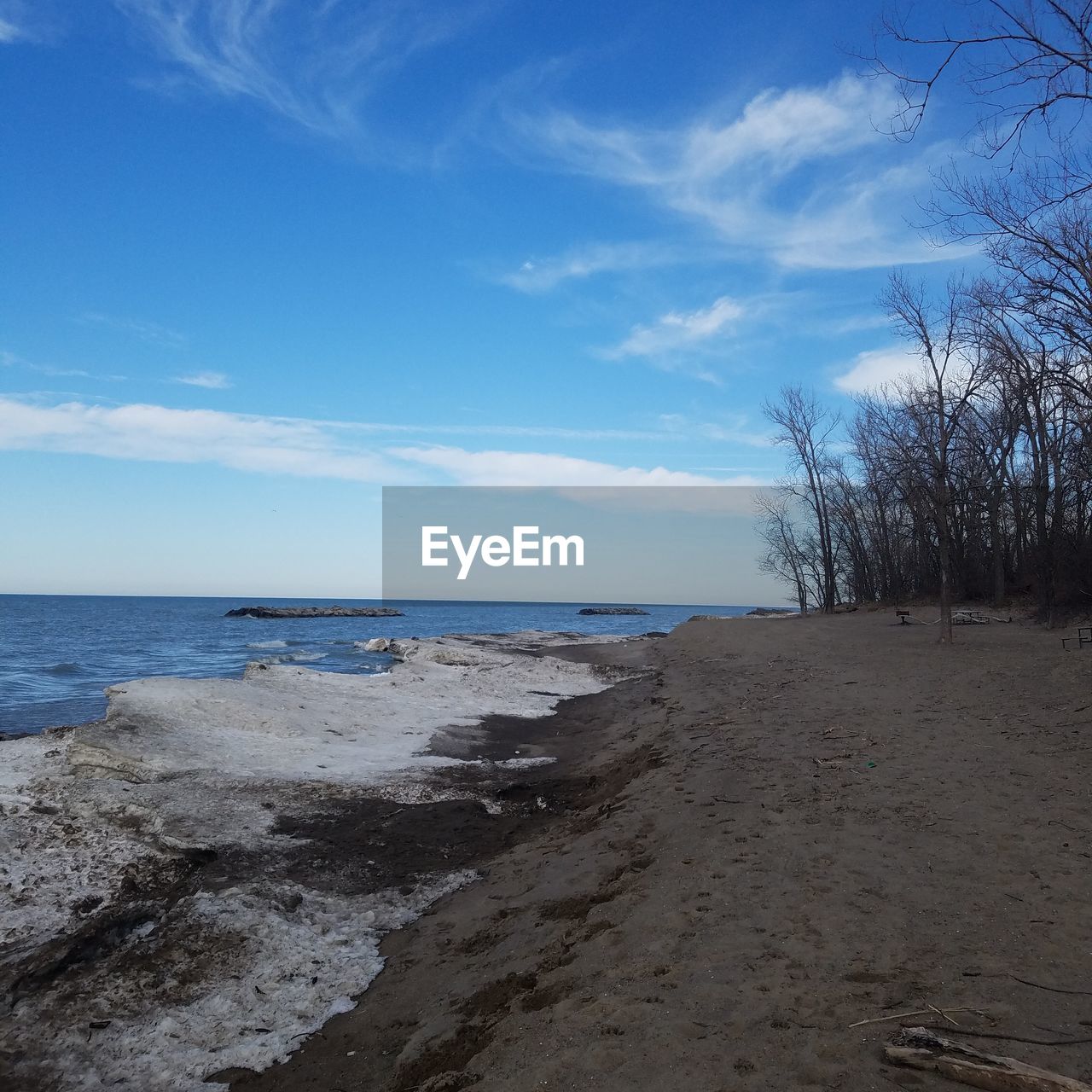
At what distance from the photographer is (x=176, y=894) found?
608 cm

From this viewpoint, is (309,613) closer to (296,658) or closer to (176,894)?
(296,658)

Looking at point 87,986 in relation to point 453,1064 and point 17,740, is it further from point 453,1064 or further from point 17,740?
point 17,740

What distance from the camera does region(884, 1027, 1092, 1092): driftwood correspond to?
272 cm

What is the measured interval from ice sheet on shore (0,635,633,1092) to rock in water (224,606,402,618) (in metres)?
99.2

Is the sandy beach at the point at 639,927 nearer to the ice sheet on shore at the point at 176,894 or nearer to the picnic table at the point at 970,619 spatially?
the ice sheet on shore at the point at 176,894

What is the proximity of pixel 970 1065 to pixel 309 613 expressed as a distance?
4675 inches

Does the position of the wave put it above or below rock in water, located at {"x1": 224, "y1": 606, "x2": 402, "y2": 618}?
above

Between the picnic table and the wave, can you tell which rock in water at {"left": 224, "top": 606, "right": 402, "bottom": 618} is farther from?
the picnic table

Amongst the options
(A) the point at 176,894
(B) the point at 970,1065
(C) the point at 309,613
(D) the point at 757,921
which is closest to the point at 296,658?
(A) the point at 176,894

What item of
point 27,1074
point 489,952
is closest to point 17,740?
point 27,1074

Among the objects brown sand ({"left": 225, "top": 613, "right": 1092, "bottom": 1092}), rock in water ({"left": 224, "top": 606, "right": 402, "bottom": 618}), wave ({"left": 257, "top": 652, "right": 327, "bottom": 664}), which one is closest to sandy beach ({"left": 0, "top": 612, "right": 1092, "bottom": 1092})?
brown sand ({"left": 225, "top": 613, "right": 1092, "bottom": 1092})

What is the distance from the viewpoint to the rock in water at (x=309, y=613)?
107 meters

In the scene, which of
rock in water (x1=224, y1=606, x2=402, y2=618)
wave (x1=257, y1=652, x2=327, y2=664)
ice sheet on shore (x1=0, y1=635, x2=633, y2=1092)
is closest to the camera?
ice sheet on shore (x1=0, y1=635, x2=633, y2=1092)

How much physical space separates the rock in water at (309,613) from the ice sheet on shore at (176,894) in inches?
3906
